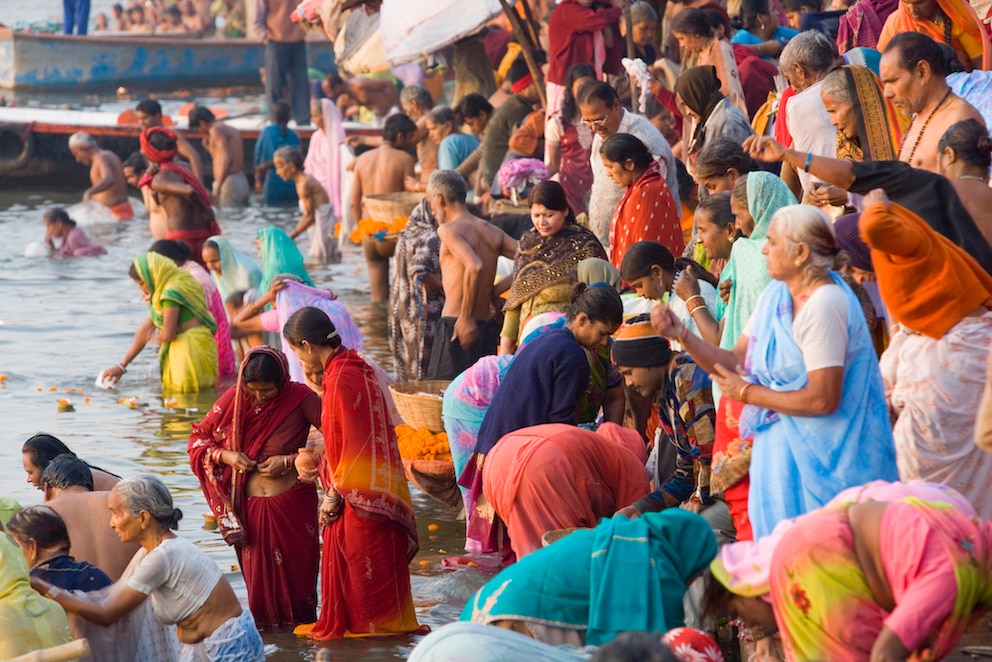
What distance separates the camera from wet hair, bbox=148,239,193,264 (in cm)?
1103

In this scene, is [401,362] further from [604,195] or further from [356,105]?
[356,105]

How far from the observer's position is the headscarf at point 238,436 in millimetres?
6508

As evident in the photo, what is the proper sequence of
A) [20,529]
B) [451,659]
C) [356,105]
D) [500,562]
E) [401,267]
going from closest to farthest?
[451,659] → [20,529] → [500,562] → [401,267] → [356,105]

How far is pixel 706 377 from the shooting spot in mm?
5492

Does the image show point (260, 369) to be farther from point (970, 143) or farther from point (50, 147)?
point (50, 147)

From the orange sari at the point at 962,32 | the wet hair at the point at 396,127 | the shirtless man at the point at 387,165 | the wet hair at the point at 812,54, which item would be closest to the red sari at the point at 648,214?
the wet hair at the point at 812,54

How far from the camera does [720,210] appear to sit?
6293 millimetres

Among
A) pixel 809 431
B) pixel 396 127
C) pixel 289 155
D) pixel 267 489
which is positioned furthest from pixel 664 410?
pixel 289 155

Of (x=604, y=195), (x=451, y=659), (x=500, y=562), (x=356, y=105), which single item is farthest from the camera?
(x=356, y=105)

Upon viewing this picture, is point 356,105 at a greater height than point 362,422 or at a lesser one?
greater

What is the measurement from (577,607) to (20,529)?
2.25 meters

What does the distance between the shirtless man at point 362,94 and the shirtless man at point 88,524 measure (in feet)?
52.0

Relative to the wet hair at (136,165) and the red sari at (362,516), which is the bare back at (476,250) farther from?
the wet hair at (136,165)

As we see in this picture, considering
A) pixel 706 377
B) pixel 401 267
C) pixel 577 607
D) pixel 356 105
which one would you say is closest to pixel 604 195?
pixel 401 267
